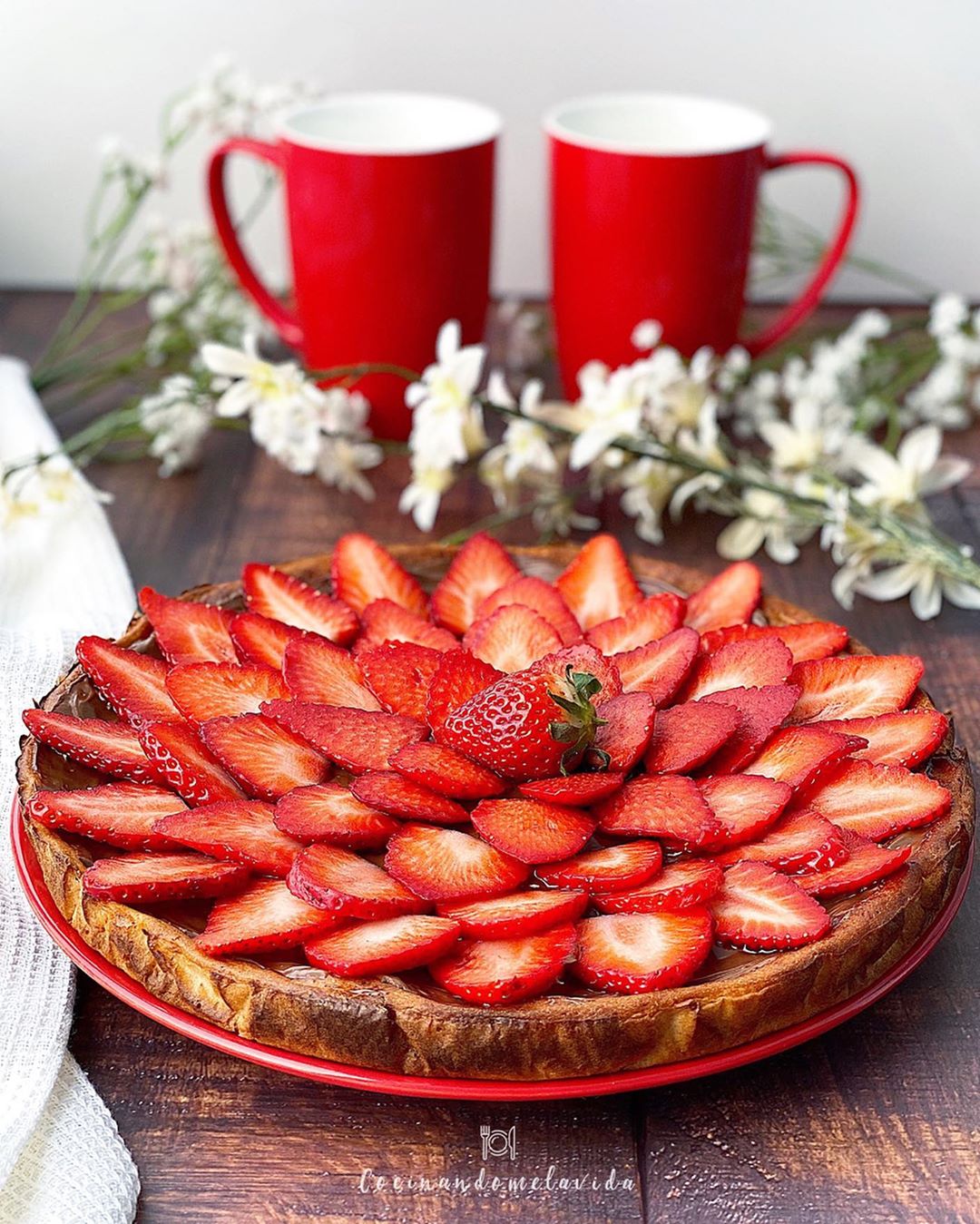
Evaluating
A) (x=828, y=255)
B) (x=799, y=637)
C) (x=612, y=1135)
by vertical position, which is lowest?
(x=612, y=1135)

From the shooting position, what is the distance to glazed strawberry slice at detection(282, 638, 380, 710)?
0.99 meters

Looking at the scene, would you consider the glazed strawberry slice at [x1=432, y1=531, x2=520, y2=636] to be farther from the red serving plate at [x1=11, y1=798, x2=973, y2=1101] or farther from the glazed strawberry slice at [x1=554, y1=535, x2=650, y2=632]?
the red serving plate at [x1=11, y1=798, x2=973, y2=1101]

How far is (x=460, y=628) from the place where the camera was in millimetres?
1122

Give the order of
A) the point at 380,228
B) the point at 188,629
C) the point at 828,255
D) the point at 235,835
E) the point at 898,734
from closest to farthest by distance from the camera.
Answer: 1. the point at 235,835
2. the point at 898,734
3. the point at 188,629
4. the point at 380,228
5. the point at 828,255

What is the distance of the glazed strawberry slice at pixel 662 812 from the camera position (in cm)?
86

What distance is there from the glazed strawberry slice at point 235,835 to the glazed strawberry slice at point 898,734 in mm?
365

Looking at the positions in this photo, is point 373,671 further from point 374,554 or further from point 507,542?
point 507,542

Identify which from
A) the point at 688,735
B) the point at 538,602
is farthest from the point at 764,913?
the point at 538,602

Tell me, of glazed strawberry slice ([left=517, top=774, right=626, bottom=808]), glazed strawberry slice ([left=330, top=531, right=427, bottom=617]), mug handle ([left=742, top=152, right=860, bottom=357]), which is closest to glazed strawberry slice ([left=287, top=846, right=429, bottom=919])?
glazed strawberry slice ([left=517, top=774, right=626, bottom=808])

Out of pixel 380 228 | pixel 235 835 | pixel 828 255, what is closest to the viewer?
pixel 235 835

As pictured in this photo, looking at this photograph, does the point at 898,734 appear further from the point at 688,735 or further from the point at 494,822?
the point at 494,822

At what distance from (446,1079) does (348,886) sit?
0.39ft

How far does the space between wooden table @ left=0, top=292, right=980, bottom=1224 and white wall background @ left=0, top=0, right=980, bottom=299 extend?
1331mm

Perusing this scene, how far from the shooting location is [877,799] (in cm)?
90
